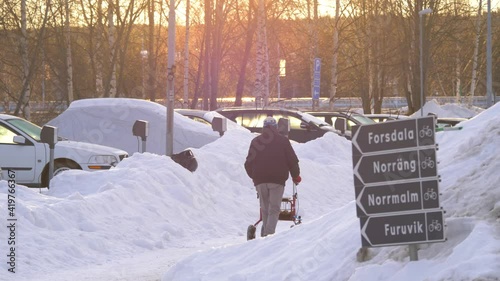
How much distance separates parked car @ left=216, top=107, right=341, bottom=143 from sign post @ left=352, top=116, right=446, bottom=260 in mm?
20050

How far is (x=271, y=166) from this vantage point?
1342 cm

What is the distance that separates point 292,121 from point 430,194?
21012 mm

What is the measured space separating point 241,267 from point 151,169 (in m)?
8.27

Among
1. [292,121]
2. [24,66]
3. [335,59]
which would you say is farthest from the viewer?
[335,59]

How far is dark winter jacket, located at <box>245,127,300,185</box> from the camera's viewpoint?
13422 millimetres

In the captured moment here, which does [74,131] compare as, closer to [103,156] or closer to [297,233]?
[103,156]

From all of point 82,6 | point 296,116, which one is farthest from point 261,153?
point 82,6

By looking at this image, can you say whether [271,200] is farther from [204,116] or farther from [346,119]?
[346,119]

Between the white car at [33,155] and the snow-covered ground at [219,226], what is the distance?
1351mm

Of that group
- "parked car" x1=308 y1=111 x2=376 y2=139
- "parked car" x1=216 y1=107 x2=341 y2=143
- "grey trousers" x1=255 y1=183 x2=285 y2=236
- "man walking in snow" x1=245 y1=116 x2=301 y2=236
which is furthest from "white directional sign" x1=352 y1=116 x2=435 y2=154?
"parked car" x1=216 y1=107 x2=341 y2=143

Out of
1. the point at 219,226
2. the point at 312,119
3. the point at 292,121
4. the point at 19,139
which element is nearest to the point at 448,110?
Answer: the point at 312,119

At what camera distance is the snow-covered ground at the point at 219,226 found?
8.05 metres

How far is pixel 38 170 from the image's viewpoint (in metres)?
19.1

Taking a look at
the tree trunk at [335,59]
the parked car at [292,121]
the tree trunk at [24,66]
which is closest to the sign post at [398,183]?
the parked car at [292,121]
